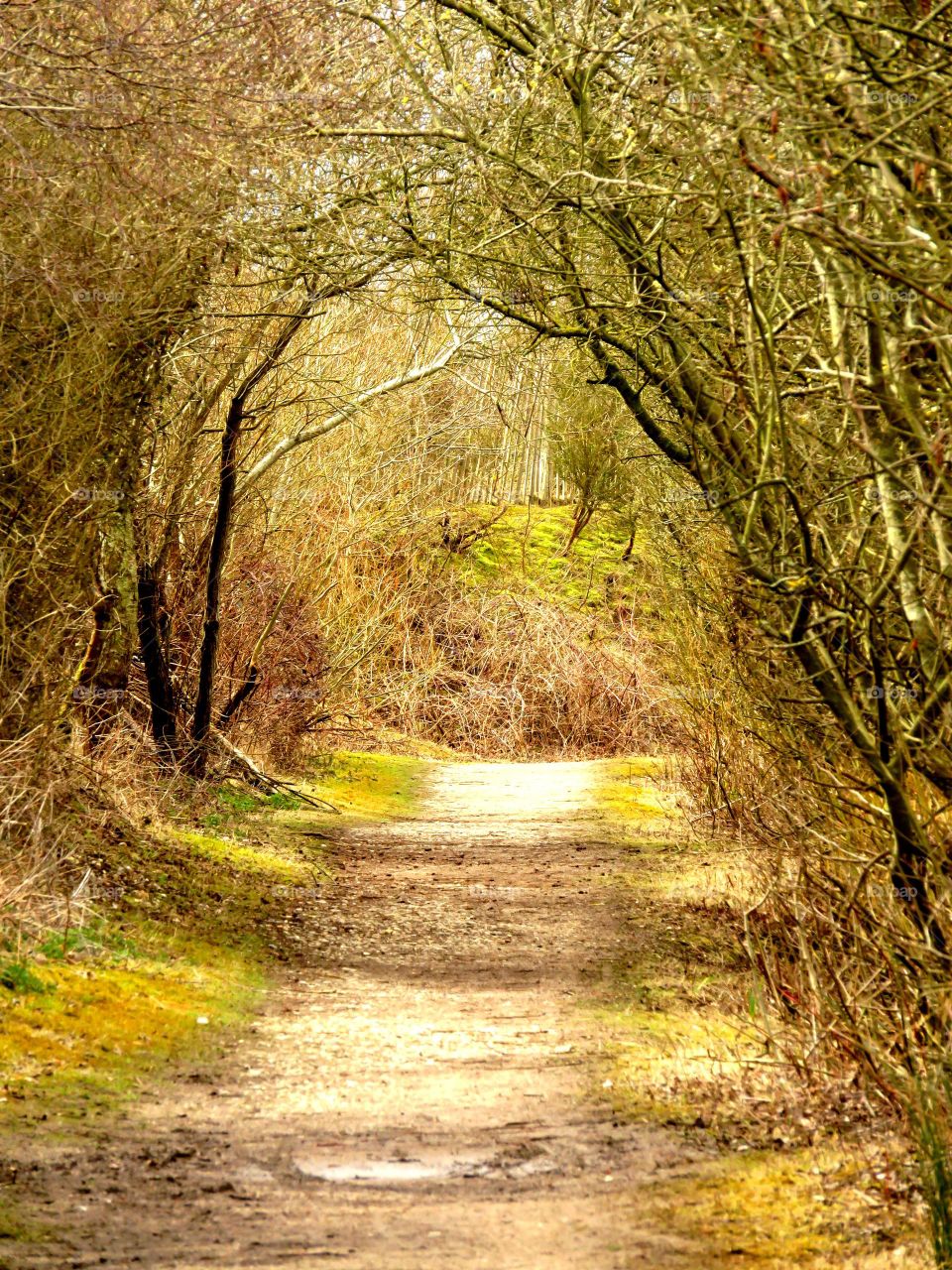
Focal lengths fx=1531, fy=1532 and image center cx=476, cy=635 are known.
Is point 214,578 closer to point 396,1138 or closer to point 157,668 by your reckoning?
point 157,668

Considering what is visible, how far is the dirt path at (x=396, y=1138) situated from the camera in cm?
439

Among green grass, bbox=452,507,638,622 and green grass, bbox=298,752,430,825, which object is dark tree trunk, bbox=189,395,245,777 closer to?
green grass, bbox=298,752,430,825

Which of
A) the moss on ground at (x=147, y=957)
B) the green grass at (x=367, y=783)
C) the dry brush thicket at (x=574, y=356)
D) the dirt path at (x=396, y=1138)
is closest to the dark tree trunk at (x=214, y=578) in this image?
the dry brush thicket at (x=574, y=356)

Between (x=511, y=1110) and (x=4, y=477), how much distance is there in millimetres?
4210

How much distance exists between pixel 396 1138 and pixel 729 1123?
1214mm

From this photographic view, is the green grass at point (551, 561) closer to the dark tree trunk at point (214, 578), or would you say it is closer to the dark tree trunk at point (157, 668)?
the dark tree trunk at point (214, 578)

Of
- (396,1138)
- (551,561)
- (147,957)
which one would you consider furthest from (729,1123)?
(551,561)

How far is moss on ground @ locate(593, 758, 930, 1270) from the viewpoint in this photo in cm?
446

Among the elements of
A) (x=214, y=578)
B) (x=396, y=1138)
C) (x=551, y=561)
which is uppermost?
(x=551, y=561)

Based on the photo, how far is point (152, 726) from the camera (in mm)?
12422

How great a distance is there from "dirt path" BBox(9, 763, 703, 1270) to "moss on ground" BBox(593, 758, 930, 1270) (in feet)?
0.43

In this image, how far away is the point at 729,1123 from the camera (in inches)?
219

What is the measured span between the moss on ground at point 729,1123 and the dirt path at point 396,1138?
5.2 inches

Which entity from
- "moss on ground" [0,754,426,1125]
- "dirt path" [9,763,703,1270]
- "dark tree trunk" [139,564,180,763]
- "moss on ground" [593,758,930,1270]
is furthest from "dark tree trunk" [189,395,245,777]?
"moss on ground" [593,758,930,1270]
